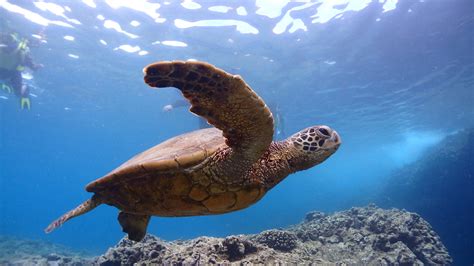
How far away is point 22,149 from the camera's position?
5144cm

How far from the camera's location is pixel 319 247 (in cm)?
672

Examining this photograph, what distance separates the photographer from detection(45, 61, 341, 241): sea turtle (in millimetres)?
2438

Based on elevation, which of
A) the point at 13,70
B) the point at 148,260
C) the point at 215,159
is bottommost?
the point at 148,260

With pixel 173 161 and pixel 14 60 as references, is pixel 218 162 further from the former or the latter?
pixel 14 60

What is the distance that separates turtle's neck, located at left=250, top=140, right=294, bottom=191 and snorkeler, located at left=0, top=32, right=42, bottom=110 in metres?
16.5

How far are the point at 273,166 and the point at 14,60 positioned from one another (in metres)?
17.7

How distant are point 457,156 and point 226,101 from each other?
23624 mm

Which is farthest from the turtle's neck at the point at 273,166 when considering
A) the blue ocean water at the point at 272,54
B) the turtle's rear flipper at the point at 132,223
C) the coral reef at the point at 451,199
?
the coral reef at the point at 451,199

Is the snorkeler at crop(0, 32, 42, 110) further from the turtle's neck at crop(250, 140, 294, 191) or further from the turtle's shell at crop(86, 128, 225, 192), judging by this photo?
the turtle's neck at crop(250, 140, 294, 191)

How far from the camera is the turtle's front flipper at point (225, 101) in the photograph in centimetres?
208

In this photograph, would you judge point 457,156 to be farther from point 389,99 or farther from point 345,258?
point 345,258

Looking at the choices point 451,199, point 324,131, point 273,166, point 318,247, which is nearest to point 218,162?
point 273,166

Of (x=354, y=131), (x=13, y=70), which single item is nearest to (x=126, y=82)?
(x=13, y=70)

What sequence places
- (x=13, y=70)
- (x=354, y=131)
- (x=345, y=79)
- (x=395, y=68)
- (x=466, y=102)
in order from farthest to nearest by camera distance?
(x=354, y=131) < (x=466, y=102) < (x=345, y=79) < (x=395, y=68) < (x=13, y=70)
